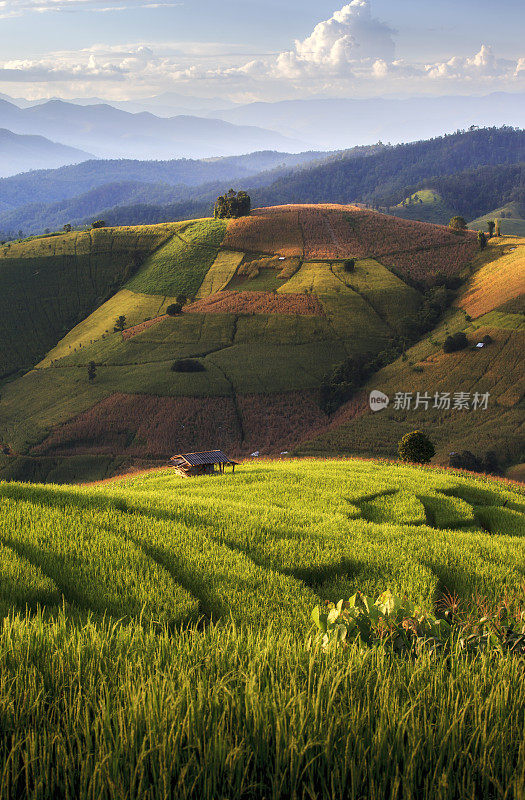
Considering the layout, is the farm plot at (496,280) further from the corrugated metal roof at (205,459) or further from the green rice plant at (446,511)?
the green rice plant at (446,511)

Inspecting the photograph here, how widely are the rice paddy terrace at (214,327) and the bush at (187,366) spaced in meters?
0.80

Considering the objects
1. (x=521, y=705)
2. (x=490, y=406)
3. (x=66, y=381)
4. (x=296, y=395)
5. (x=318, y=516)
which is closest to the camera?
(x=521, y=705)

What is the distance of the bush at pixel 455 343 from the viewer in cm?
8056

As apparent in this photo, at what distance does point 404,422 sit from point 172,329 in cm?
4766

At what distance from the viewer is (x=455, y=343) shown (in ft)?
265

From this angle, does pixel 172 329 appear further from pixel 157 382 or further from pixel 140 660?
pixel 140 660

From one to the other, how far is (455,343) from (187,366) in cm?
4266

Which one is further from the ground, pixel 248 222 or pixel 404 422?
pixel 248 222

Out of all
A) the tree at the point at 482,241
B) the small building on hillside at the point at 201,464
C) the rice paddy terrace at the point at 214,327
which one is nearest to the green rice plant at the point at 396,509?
the small building on hillside at the point at 201,464

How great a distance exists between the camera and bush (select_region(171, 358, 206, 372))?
83562mm

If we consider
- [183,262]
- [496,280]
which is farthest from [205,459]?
[183,262]

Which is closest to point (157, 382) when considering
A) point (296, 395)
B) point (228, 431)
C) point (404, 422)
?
point (228, 431)

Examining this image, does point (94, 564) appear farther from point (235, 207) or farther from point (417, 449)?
point (235, 207)

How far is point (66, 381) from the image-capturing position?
87000mm
